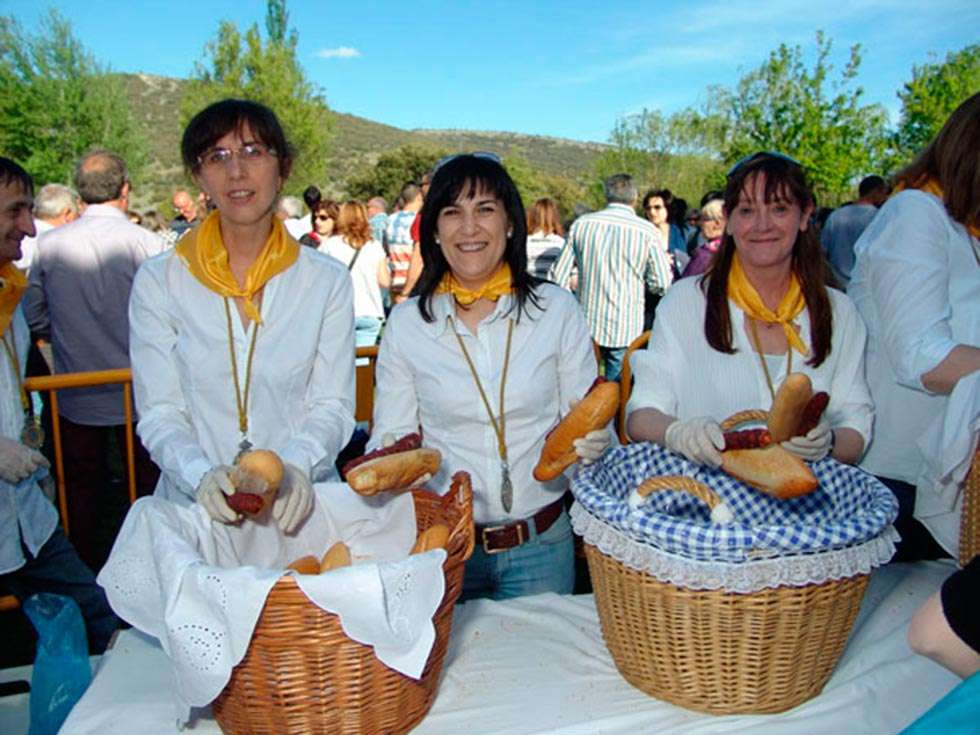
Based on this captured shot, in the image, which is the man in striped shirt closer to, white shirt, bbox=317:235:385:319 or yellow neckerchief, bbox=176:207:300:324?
white shirt, bbox=317:235:385:319

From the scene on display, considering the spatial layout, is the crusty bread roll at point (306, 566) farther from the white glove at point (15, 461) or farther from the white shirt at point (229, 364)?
the white glove at point (15, 461)

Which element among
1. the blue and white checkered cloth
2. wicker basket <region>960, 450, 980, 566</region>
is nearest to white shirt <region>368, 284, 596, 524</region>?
the blue and white checkered cloth

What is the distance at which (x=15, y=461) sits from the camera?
2066 mm

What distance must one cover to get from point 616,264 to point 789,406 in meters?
4.54

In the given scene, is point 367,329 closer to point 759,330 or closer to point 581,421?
point 759,330

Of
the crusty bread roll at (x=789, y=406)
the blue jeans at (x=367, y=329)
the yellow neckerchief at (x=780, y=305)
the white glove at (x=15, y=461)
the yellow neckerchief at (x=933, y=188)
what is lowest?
the blue jeans at (x=367, y=329)

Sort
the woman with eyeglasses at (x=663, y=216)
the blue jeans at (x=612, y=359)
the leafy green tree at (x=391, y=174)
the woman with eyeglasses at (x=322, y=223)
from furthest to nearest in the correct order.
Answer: the leafy green tree at (x=391, y=174), the woman with eyeglasses at (x=663, y=216), the woman with eyeglasses at (x=322, y=223), the blue jeans at (x=612, y=359)

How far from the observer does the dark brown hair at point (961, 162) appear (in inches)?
75.2

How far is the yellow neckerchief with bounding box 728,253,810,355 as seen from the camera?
2018mm

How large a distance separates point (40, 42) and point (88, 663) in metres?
26.3

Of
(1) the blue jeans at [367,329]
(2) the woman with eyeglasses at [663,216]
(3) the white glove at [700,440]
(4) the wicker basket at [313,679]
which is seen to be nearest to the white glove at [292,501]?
(4) the wicker basket at [313,679]

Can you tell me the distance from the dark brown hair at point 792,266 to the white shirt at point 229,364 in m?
0.99

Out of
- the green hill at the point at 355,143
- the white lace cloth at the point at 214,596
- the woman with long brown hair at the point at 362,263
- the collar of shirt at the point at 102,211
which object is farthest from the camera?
the green hill at the point at 355,143

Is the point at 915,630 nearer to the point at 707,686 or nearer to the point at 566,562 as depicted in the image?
the point at 707,686
